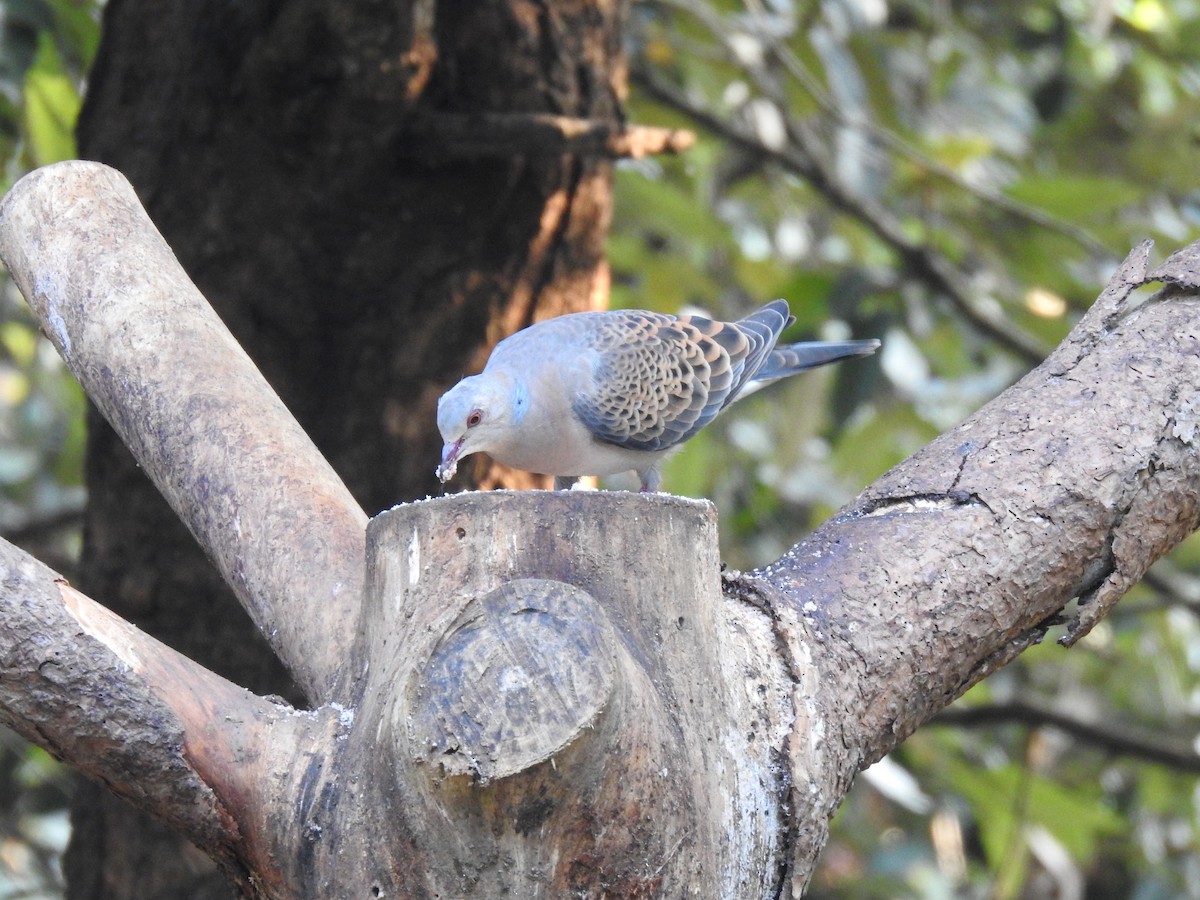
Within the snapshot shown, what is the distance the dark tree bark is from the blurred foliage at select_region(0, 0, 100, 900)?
1.00ft

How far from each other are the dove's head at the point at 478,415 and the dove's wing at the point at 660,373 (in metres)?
0.30

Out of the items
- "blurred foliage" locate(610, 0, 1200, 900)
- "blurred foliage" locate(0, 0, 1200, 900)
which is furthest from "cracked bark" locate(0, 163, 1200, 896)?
"blurred foliage" locate(610, 0, 1200, 900)

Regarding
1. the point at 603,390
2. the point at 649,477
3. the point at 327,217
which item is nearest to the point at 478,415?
the point at 603,390

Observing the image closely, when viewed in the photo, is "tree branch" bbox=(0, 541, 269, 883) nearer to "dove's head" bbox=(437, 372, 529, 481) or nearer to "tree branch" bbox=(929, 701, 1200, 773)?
"dove's head" bbox=(437, 372, 529, 481)

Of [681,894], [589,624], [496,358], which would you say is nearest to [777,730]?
[681,894]

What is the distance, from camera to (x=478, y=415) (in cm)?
319

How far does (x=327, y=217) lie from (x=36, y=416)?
304 centimetres

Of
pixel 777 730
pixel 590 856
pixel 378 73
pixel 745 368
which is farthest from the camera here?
pixel 745 368

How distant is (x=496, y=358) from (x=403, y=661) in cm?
183

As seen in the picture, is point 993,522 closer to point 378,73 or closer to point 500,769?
point 500,769

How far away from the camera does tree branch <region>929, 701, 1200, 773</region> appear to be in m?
4.50

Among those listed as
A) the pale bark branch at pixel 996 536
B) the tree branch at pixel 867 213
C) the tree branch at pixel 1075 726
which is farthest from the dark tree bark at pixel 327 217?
the tree branch at pixel 1075 726

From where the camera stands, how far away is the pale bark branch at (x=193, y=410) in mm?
2039

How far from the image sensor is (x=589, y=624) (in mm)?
1590
